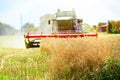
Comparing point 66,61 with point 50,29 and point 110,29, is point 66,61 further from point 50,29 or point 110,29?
point 110,29

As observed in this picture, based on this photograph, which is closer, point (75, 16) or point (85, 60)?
point (85, 60)

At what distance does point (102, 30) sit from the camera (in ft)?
229

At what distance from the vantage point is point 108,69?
11.2 m

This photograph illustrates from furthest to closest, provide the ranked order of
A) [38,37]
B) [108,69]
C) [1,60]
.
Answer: [38,37]
[1,60]
[108,69]

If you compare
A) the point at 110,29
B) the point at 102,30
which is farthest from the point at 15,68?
the point at 102,30

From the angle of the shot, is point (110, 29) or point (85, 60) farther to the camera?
point (110, 29)

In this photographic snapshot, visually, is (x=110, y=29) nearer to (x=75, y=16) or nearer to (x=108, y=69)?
(x=75, y=16)

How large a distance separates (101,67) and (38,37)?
9373 millimetres

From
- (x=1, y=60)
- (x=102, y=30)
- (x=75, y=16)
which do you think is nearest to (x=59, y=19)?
(x=75, y=16)

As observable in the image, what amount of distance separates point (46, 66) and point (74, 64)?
139 cm

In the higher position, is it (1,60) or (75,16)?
(75,16)

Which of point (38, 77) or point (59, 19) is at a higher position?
point (59, 19)

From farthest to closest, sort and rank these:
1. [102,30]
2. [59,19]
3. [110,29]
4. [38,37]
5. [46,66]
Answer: [102,30]
[110,29]
[59,19]
[38,37]
[46,66]

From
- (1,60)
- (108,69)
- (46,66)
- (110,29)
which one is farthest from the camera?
(110,29)
